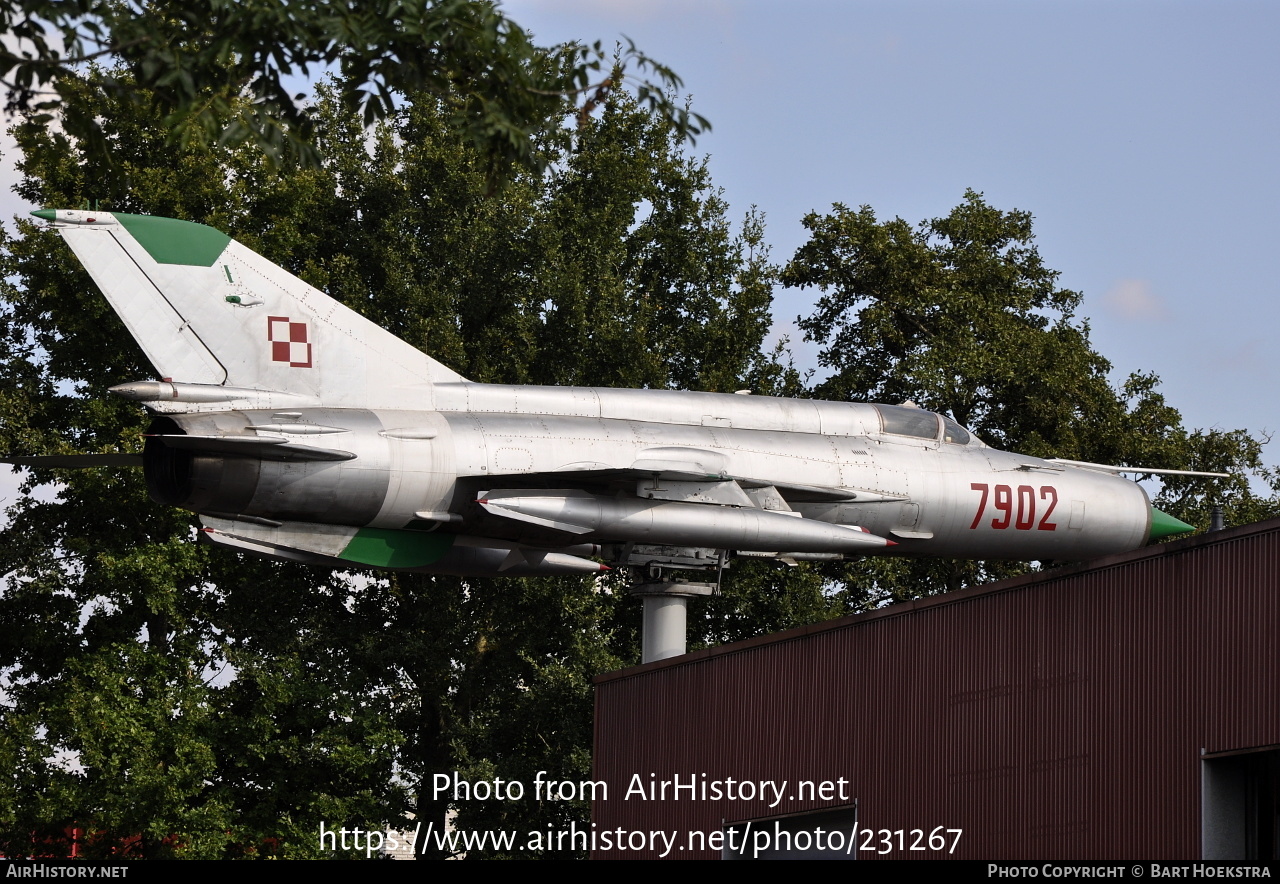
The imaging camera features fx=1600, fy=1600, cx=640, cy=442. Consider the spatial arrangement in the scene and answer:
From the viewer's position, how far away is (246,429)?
18.3m

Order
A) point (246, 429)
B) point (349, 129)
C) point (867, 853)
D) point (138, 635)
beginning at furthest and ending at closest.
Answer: point (349, 129), point (138, 635), point (246, 429), point (867, 853)

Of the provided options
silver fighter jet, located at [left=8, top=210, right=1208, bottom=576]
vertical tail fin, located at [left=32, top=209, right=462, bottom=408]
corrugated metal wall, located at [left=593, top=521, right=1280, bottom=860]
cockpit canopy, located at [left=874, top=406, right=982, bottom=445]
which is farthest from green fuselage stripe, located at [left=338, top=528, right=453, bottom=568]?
cockpit canopy, located at [left=874, top=406, right=982, bottom=445]

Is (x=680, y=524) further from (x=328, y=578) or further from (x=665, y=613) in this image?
(x=328, y=578)

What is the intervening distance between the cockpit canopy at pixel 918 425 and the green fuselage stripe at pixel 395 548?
633 centimetres

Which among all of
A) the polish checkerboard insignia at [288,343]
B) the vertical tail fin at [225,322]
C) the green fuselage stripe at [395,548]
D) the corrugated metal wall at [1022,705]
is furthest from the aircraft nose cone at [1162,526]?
the polish checkerboard insignia at [288,343]

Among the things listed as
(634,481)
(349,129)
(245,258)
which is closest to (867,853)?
(634,481)

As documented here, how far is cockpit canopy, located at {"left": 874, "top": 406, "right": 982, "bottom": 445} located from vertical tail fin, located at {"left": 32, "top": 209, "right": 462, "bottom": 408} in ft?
20.6

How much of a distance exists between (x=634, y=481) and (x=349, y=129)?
2041 centimetres

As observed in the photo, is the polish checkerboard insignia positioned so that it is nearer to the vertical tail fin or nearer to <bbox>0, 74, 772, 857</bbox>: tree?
the vertical tail fin

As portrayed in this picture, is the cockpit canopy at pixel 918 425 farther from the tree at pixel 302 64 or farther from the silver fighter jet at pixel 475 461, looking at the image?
the tree at pixel 302 64

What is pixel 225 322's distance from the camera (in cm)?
2022

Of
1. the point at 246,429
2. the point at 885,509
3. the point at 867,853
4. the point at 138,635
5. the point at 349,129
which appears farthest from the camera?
the point at 349,129

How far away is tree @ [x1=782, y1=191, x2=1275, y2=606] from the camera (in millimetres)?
34719

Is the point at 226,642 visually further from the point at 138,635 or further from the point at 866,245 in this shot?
the point at 866,245
